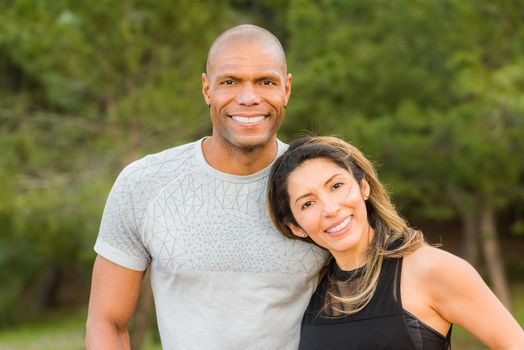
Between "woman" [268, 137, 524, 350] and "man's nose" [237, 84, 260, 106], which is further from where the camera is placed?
"man's nose" [237, 84, 260, 106]

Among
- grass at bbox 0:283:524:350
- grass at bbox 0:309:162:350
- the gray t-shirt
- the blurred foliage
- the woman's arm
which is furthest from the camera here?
grass at bbox 0:309:162:350

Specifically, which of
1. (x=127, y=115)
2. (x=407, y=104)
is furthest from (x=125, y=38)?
(x=407, y=104)

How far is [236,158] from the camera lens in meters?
2.67

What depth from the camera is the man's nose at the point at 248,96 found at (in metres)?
2.60

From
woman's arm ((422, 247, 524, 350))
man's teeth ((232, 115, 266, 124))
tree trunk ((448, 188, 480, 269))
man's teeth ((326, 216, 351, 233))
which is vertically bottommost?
tree trunk ((448, 188, 480, 269))

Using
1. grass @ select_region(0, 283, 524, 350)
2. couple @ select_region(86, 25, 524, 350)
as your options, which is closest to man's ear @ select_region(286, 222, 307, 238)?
couple @ select_region(86, 25, 524, 350)

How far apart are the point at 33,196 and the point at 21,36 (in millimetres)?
1696

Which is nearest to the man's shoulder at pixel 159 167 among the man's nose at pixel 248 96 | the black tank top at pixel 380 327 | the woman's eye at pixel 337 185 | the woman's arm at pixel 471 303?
the man's nose at pixel 248 96

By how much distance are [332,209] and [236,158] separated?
15.3 inches

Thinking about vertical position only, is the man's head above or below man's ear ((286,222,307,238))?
above

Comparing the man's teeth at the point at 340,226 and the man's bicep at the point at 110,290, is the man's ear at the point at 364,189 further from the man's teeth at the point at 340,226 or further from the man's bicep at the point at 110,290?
the man's bicep at the point at 110,290

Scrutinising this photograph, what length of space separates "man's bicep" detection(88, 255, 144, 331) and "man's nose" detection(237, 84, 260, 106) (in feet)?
2.06

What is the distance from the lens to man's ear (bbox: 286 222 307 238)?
102 inches

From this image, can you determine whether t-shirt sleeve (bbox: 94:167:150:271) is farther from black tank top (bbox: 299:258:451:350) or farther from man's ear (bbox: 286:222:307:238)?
black tank top (bbox: 299:258:451:350)
